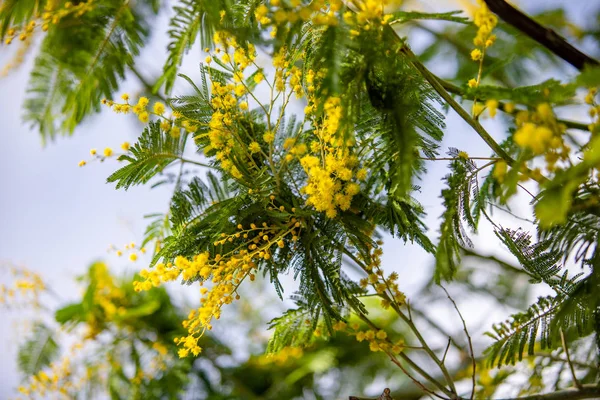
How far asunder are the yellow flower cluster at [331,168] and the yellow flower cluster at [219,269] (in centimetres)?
6

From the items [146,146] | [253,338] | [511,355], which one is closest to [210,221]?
[146,146]

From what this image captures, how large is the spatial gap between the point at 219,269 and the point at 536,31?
0.43 meters

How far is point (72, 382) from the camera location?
137 cm

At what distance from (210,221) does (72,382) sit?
37.2 inches

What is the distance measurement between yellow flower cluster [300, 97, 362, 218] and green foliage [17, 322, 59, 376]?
3.83 ft

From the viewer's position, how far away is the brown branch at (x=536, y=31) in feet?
1.81

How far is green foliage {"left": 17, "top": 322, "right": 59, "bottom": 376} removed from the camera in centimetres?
143

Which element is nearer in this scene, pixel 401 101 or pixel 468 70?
pixel 401 101

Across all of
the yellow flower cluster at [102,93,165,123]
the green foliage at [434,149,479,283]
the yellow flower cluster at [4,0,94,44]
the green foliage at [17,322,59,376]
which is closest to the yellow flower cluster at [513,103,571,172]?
the green foliage at [434,149,479,283]

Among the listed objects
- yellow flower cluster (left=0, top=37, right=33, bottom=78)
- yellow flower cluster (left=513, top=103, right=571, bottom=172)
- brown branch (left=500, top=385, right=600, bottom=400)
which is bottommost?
brown branch (left=500, top=385, right=600, bottom=400)

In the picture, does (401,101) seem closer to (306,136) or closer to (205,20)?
(306,136)

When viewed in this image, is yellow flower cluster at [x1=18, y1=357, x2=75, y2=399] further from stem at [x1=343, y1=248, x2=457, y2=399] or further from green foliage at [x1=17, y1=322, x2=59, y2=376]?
stem at [x1=343, y1=248, x2=457, y2=399]

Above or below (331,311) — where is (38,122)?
above

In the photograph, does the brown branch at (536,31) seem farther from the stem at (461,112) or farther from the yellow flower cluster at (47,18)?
the yellow flower cluster at (47,18)
